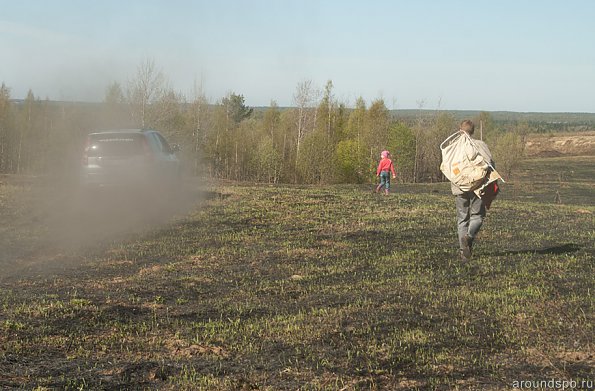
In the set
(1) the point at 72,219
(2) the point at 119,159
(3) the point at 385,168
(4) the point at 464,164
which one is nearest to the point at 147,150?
(2) the point at 119,159

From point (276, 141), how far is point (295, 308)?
64.1 m

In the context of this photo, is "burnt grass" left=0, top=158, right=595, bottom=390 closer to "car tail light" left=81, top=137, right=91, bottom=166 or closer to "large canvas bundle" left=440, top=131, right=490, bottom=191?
"large canvas bundle" left=440, top=131, right=490, bottom=191

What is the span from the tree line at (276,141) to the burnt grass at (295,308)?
4178cm

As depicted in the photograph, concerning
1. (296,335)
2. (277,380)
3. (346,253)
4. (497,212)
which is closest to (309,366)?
(277,380)

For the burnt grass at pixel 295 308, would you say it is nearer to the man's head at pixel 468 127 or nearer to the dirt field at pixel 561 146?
the man's head at pixel 468 127

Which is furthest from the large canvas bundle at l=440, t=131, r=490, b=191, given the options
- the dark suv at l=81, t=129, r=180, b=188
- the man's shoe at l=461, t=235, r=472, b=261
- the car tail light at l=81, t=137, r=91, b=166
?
the car tail light at l=81, t=137, r=91, b=166

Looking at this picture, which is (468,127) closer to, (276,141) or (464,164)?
(464,164)

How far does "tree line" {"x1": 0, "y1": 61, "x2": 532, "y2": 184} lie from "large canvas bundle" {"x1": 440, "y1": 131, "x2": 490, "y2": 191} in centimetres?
4386

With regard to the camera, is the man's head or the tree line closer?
the man's head

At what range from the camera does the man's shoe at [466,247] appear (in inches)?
357

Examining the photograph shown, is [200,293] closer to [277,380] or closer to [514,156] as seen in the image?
[277,380]

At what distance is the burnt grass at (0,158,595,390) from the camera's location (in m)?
4.76

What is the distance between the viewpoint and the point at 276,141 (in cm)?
7031

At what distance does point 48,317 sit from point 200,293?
181 centimetres
